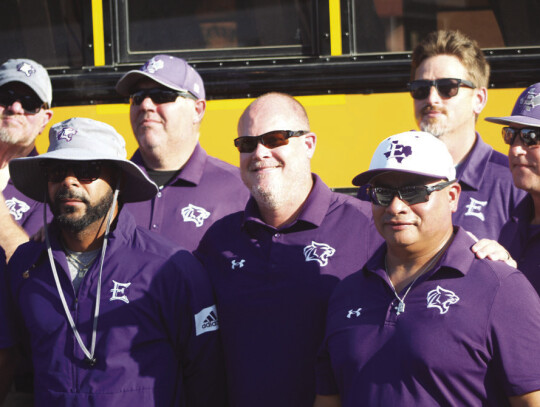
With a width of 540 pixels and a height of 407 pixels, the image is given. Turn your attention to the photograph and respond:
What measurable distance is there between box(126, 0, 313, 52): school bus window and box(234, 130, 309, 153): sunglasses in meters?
0.99

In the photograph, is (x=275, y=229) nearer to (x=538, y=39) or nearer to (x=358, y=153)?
(x=358, y=153)

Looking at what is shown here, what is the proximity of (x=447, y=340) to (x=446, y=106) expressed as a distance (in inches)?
53.7

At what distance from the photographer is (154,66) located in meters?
3.46

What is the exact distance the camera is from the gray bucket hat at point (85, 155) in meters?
2.69

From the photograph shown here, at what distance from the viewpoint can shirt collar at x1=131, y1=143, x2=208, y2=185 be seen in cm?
332

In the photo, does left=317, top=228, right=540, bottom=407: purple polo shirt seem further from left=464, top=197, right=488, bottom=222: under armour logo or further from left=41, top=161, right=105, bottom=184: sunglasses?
left=41, top=161, right=105, bottom=184: sunglasses

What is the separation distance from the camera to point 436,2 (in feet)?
12.2

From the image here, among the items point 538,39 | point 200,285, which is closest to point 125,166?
point 200,285

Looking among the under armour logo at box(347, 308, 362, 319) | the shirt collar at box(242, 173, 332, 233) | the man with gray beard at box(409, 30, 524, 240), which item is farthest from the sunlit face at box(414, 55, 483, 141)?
the under armour logo at box(347, 308, 362, 319)

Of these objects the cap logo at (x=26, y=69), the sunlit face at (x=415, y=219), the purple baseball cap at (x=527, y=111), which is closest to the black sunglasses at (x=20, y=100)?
the cap logo at (x=26, y=69)

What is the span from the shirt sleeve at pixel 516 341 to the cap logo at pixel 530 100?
91cm

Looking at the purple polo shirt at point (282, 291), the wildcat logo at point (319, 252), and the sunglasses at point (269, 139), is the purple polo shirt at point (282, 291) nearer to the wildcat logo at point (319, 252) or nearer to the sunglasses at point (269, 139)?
the wildcat logo at point (319, 252)

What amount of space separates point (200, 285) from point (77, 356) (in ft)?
1.53

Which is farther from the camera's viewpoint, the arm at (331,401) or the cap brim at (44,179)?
the cap brim at (44,179)
